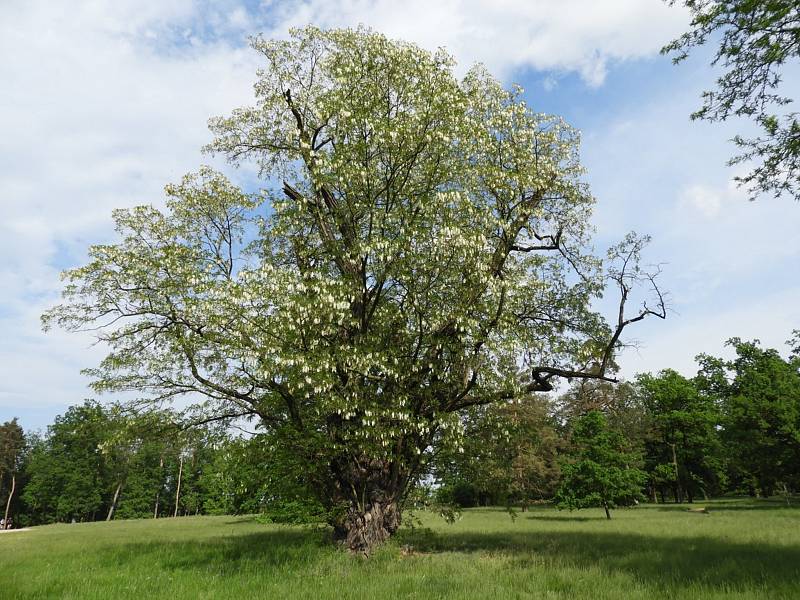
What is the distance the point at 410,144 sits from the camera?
15445mm

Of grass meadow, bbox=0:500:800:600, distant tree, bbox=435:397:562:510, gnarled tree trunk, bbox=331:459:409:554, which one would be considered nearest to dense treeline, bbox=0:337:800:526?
distant tree, bbox=435:397:562:510

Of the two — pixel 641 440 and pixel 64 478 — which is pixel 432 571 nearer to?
pixel 641 440

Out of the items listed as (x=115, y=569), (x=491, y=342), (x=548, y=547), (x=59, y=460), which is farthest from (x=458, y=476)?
(x=59, y=460)

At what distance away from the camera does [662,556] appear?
14.7m

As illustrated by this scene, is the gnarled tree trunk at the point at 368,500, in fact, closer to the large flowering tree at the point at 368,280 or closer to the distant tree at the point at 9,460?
the large flowering tree at the point at 368,280

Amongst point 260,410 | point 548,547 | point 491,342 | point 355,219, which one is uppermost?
point 355,219

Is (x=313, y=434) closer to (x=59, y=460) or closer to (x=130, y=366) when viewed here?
(x=130, y=366)

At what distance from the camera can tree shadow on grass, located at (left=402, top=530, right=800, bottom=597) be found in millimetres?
11070

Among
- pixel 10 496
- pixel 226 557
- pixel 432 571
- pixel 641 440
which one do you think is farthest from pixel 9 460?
pixel 432 571

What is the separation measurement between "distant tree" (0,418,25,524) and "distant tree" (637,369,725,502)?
94903 mm

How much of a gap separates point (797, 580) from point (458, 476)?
412 inches

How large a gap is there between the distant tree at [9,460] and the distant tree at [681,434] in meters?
94.9

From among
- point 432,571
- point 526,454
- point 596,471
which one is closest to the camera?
point 432,571

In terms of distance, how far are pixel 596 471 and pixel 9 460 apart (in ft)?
302
